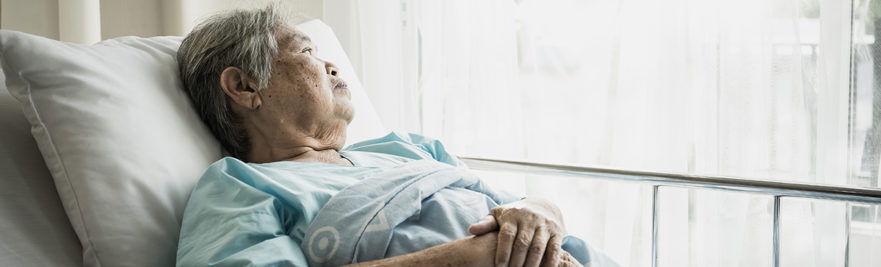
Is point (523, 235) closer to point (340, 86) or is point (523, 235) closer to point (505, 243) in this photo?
point (505, 243)

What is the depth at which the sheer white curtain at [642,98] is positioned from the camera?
191 cm

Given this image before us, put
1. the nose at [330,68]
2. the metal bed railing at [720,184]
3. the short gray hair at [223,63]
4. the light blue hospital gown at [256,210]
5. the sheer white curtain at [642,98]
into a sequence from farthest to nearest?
the sheer white curtain at [642,98]
the nose at [330,68]
the short gray hair at [223,63]
the metal bed railing at [720,184]
the light blue hospital gown at [256,210]

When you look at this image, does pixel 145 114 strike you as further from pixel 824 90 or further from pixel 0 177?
pixel 824 90

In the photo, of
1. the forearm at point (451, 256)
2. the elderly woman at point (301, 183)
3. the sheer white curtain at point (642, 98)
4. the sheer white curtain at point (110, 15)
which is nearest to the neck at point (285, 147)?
the elderly woman at point (301, 183)

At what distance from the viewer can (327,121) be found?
1.43 meters

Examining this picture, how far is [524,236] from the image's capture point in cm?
108

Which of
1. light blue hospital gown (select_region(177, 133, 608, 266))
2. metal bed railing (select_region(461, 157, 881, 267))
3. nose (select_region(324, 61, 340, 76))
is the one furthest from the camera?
nose (select_region(324, 61, 340, 76))

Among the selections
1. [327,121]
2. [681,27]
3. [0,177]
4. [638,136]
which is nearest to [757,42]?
[681,27]

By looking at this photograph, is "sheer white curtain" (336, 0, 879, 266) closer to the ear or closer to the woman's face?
the woman's face

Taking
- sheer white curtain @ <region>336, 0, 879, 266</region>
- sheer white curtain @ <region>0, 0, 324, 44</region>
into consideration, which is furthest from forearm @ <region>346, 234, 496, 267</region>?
sheer white curtain @ <region>336, 0, 879, 266</region>

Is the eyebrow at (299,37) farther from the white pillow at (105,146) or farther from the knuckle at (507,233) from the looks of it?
the knuckle at (507,233)

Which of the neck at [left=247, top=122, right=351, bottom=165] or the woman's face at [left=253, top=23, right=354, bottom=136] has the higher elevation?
the woman's face at [left=253, top=23, right=354, bottom=136]

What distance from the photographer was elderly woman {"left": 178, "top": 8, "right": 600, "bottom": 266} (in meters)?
1.06

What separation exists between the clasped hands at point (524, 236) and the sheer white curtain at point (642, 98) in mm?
1035
